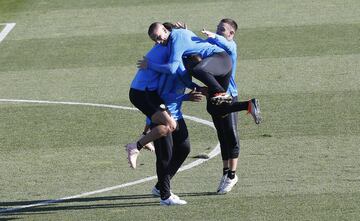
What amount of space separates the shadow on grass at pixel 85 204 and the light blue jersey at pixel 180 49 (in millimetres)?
1550

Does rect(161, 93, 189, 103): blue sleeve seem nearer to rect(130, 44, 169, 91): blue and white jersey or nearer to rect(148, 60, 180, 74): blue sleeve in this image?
rect(130, 44, 169, 91): blue and white jersey

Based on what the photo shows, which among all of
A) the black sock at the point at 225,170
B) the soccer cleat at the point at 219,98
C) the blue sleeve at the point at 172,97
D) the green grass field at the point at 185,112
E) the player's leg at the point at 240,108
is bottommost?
the green grass field at the point at 185,112

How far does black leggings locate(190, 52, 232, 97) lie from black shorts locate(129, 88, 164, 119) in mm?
499

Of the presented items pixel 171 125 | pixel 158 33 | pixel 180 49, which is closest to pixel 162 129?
pixel 171 125

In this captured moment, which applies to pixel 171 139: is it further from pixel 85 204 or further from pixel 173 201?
pixel 85 204

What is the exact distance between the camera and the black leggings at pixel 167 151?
13008 mm

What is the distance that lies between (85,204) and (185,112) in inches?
228

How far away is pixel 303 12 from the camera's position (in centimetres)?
2795

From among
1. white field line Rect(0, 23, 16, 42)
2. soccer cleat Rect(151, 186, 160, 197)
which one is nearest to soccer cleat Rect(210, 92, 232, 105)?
soccer cleat Rect(151, 186, 160, 197)

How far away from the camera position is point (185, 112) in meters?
19.0

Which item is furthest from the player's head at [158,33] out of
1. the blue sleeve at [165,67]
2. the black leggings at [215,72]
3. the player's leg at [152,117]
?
the player's leg at [152,117]

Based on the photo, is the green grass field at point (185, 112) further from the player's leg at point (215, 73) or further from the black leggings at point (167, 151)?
the player's leg at point (215, 73)

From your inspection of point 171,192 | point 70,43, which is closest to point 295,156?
point 171,192

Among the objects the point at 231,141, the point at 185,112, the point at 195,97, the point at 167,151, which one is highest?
the point at 195,97
